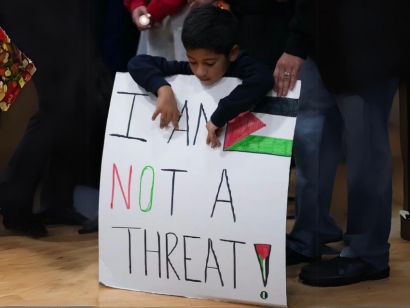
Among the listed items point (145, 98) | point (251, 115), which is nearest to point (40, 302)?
point (145, 98)

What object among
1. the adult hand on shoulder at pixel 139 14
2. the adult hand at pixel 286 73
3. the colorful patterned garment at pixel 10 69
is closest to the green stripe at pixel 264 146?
the adult hand at pixel 286 73

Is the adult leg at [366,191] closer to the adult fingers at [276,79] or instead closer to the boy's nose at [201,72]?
the adult fingers at [276,79]

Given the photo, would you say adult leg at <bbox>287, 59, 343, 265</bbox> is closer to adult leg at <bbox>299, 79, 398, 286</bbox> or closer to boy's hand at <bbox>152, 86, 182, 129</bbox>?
adult leg at <bbox>299, 79, 398, 286</bbox>

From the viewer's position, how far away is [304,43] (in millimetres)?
1337

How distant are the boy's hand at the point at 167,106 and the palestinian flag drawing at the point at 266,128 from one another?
0.12 meters

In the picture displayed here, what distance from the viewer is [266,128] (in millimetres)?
1234

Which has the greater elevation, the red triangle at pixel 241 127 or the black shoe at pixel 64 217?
the red triangle at pixel 241 127

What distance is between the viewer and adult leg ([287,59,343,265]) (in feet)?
4.69

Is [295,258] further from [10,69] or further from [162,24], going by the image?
[10,69]

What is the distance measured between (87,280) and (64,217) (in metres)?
0.36

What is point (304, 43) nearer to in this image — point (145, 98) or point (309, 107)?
point (309, 107)

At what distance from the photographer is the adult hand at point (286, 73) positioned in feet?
4.12

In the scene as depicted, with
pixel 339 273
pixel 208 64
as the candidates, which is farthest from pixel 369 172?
pixel 208 64

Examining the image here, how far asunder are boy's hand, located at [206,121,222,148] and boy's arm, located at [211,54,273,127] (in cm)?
1
